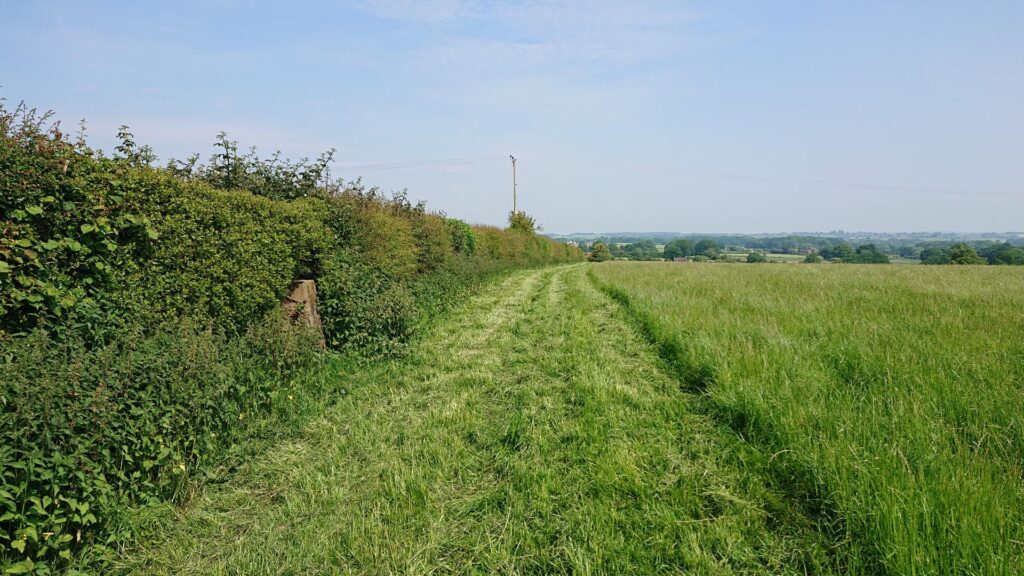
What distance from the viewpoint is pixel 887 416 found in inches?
128

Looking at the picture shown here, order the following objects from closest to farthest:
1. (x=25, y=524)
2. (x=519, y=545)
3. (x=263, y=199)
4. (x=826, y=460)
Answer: (x=25, y=524), (x=519, y=545), (x=826, y=460), (x=263, y=199)

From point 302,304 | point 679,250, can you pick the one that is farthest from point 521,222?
point 679,250

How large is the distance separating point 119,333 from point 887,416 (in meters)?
5.69

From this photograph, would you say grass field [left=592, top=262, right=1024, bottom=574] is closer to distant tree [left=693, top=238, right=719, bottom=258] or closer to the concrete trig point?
the concrete trig point

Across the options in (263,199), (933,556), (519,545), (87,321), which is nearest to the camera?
(933,556)

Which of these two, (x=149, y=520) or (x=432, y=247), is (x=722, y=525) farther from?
(x=432, y=247)

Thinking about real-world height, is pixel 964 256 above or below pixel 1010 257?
above

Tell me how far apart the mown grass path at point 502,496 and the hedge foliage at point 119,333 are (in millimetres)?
457

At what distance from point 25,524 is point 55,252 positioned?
1768mm

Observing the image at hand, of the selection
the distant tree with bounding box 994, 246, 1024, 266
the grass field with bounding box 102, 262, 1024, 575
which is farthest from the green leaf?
the distant tree with bounding box 994, 246, 1024, 266

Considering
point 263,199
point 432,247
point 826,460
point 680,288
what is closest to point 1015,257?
point 680,288

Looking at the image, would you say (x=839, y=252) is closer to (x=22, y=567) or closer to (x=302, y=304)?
(x=302, y=304)

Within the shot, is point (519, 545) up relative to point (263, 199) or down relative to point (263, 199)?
down

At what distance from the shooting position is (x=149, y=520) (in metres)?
2.69
